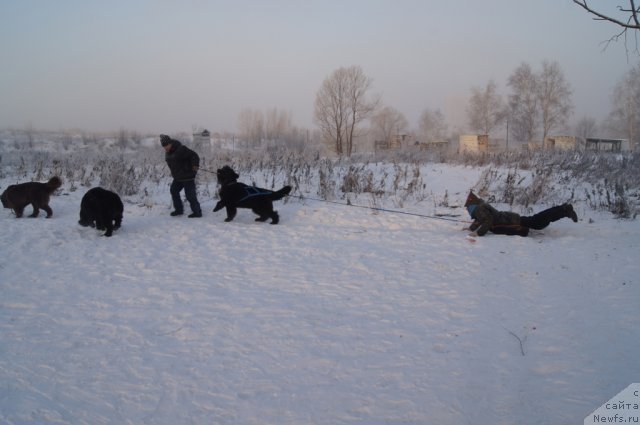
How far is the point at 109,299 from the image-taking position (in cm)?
466

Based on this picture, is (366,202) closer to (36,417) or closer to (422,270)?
(422,270)

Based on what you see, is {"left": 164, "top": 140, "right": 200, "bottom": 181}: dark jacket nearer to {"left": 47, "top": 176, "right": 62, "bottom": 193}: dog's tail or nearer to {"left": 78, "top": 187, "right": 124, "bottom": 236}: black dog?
{"left": 78, "top": 187, "right": 124, "bottom": 236}: black dog

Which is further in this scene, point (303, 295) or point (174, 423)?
point (303, 295)

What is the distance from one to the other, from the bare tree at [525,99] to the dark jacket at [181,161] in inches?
1867

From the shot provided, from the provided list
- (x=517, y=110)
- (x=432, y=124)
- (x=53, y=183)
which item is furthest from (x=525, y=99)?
(x=53, y=183)

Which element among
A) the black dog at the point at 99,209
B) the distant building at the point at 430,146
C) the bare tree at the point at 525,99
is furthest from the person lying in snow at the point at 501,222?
the bare tree at the point at 525,99

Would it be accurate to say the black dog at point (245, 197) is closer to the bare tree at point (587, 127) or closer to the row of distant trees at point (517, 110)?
the row of distant trees at point (517, 110)

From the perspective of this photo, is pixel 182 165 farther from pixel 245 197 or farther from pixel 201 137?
pixel 201 137

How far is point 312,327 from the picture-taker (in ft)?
13.5

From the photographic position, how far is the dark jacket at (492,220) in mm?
7180

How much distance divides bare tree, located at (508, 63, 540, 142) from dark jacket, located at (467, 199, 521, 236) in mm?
45334

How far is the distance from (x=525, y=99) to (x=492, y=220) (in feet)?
157

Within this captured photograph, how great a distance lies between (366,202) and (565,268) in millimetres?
4905

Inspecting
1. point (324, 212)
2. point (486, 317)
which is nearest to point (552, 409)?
point (486, 317)
